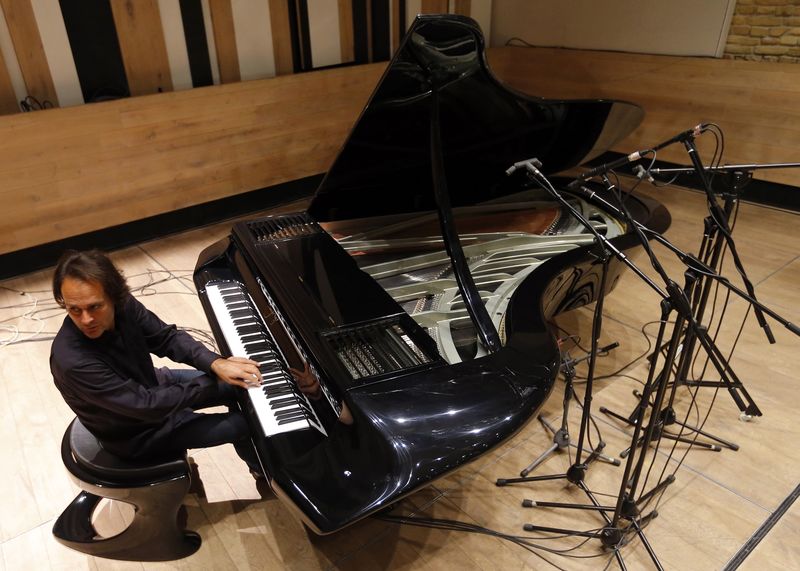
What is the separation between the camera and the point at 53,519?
6.87 feet

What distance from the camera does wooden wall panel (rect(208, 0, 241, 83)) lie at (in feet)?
14.0

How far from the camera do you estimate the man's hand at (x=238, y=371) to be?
5.63ft

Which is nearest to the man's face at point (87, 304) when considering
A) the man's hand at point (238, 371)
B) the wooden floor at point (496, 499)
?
the man's hand at point (238, 371)

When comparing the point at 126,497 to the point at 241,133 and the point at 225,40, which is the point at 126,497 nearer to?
the point at 241,133

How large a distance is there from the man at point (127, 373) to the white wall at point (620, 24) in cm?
490

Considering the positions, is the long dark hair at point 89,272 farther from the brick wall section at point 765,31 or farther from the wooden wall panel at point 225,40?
the brick wall section at point 765,31

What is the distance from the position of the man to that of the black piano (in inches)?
5.9

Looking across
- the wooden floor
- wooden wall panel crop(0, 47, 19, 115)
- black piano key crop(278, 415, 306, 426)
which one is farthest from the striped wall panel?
black piano key crop(278, 415, 306, 426)

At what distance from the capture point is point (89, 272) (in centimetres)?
152

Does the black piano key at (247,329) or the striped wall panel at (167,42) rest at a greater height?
the striped wall panel at (167,42)

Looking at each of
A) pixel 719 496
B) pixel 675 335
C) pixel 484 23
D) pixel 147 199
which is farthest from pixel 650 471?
pixel 484 23

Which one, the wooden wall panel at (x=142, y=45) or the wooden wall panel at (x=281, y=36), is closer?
the wooden wall panel at (x=142, y=45)

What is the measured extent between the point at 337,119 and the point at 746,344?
3.54m

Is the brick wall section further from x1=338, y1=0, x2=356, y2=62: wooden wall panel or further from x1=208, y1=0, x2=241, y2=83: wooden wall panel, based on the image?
x1=208, y1=0, x2=241, y2=83: wooden wall panel
